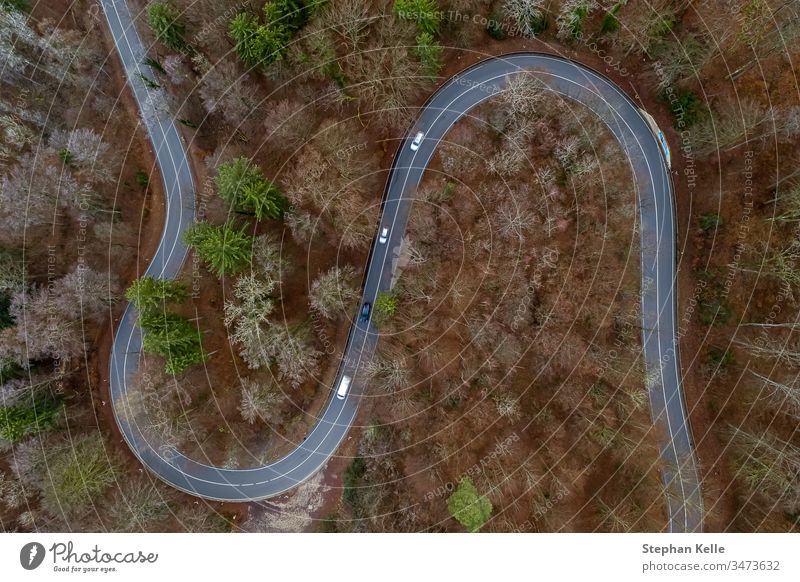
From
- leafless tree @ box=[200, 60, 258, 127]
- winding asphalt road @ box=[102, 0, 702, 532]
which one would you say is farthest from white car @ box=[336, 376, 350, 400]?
leafless tree @ box=[200, 60, 258, 127]

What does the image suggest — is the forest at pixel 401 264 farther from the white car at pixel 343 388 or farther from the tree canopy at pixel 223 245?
the white car at pixel 343 388

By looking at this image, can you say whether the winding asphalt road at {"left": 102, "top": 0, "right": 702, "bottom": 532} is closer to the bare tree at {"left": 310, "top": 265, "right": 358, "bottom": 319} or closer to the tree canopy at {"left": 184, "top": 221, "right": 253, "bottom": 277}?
the bare tree at {"left": 310, "top": 265, "right": 358, "bottom": 319}

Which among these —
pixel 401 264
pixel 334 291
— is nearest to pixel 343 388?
pixel 334 291

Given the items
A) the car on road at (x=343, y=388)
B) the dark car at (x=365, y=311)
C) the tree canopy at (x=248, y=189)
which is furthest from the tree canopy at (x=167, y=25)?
the car on road at (x=343, y=388)

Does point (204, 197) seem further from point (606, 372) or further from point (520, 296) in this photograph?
point (606, 372)

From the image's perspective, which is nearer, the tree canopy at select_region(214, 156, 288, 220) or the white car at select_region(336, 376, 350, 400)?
the tree canopy at select_region(214, 156, 288, 220)
